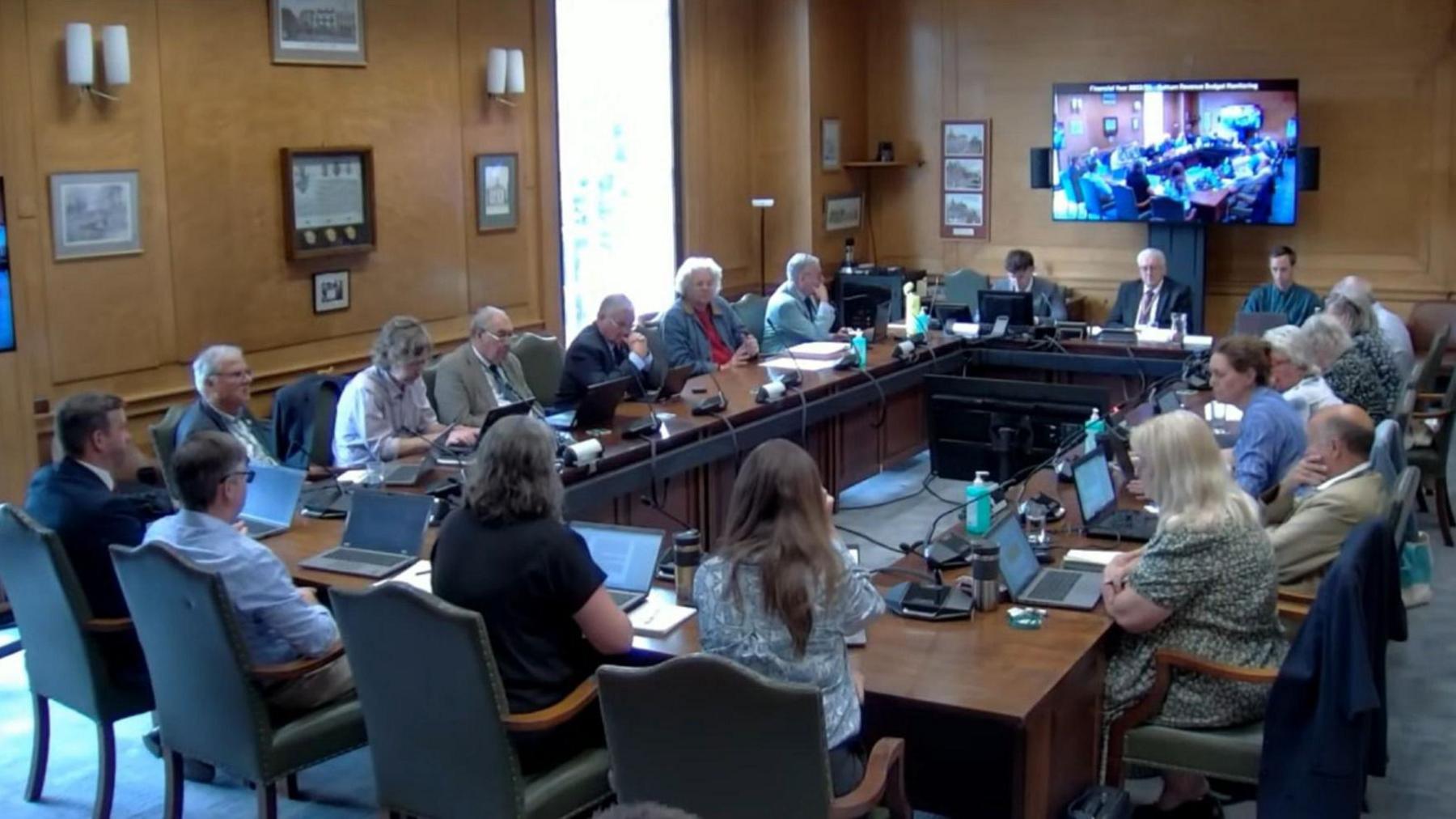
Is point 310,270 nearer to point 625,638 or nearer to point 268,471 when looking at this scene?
point 268,471

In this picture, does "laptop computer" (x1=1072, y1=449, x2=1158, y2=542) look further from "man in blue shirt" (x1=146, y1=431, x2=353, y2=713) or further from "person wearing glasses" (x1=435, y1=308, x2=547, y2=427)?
"person wearing glasses" (x1=435, y1=308, x2=547, y2=427)

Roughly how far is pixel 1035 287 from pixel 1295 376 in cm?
441

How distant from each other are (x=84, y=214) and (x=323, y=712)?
3068mm

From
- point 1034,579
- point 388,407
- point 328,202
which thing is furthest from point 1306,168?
point 1034,579

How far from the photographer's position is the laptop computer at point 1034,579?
3.86 m

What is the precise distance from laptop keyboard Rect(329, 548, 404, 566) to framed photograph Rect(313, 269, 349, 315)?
9.63ft

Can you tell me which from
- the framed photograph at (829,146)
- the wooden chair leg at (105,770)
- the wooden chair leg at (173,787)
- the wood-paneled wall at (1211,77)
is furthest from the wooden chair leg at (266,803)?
the wood-paneled wall at (1211,77)

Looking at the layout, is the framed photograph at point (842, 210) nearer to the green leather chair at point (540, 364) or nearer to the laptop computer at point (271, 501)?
the green leather chair at point (540, 364)

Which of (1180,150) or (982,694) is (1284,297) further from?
(982,694)

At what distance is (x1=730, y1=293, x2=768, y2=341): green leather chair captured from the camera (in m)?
8.70

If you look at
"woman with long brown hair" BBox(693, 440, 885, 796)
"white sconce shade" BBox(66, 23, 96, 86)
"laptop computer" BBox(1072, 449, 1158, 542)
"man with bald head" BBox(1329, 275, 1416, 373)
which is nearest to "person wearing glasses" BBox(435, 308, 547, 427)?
"white sconce shade" BBox(66, 23, 96, 86)

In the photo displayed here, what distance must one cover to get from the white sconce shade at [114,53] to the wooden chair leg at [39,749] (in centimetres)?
266

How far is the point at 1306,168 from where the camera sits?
9.66 metres

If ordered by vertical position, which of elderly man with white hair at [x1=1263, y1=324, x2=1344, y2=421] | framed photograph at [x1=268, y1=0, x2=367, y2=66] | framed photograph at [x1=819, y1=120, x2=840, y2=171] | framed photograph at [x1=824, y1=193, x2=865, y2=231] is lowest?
elderly man with white hair at [x1=1263, y1=324, x2=1344, y2=421]
